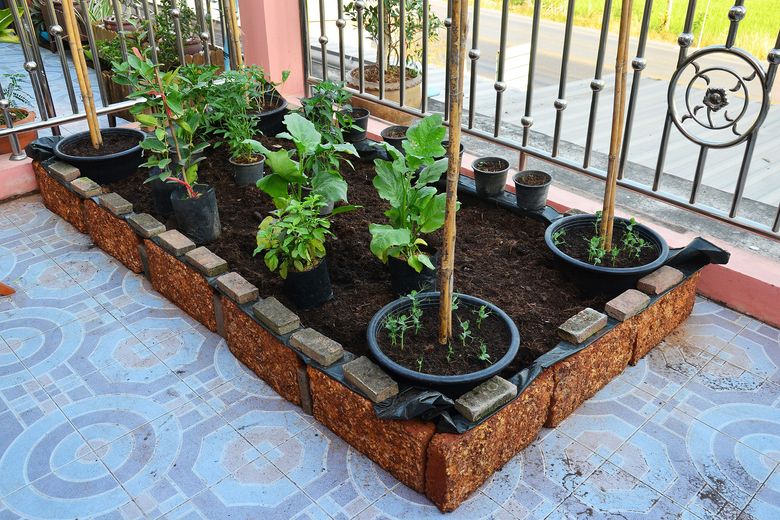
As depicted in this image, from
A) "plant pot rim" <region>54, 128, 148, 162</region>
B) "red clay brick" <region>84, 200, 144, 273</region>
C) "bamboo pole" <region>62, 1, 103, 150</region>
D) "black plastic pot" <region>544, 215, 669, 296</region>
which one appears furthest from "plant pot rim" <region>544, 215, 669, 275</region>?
"bamboo pole" <region>62, 1, 103, 150</region>

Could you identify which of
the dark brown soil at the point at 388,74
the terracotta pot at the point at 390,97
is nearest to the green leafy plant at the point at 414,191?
the terracotta pot at the point at 390,97

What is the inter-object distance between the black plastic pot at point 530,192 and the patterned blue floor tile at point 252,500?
5.46 ft

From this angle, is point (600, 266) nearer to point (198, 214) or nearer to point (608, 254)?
point (608, 254)

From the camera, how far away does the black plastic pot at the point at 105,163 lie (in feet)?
11.7

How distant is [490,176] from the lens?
10.9 ft

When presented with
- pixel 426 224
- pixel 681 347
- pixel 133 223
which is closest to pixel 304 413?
pixel 426 224

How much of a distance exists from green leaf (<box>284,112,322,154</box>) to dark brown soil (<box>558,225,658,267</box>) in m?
1.08

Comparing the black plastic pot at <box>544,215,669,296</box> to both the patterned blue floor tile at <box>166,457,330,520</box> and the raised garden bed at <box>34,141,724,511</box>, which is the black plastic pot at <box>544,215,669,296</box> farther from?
the patterned blue floor tile at <box>166,457,330,520</box>

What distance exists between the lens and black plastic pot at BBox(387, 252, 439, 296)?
2689 mm

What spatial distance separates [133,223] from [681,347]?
2.41 meters

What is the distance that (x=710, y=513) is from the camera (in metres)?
2.11

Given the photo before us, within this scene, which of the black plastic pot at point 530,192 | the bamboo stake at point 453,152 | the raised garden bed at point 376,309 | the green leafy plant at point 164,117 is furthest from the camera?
the black plastic pot at point 530,192

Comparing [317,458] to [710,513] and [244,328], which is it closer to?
[244,328]

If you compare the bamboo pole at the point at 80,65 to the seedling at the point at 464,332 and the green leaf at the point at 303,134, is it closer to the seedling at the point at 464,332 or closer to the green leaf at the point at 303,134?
the green leaf at the point at 303,134
